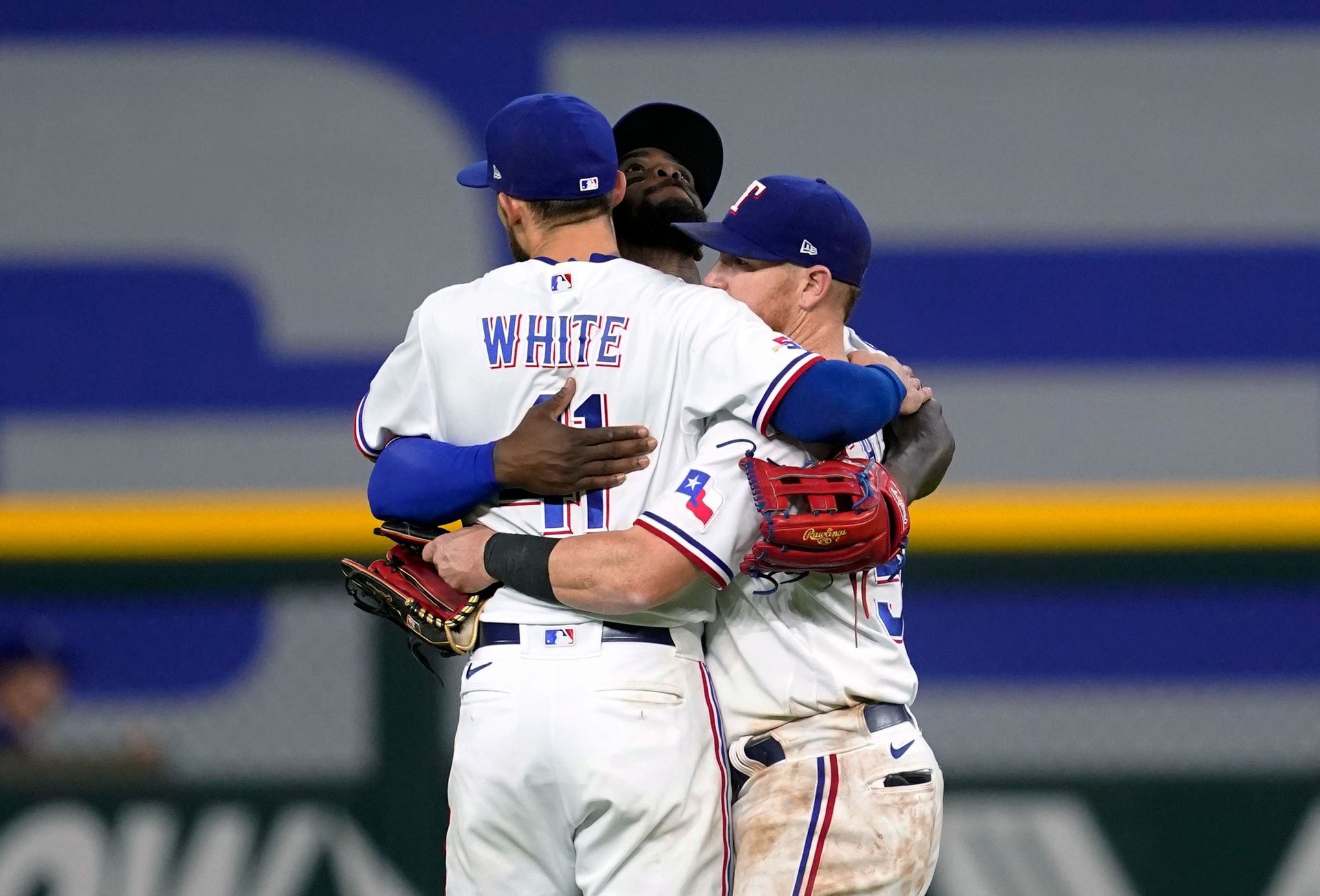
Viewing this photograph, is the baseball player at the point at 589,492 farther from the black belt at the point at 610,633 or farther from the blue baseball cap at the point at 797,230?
the blue baseball cap at the point at 797,230

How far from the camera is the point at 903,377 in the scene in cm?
236

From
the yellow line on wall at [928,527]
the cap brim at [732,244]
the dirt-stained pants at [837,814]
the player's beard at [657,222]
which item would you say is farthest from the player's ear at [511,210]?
the yellow line on wall at [928,527]

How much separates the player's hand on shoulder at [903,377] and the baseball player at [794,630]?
4 centimetres

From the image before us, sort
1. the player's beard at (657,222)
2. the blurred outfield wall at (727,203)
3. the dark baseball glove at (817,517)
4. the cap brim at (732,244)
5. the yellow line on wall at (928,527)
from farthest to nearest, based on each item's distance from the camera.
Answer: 1. the blurred outfield wall at (727,203)
2. the yellow line on wall at (928,527)
3. the player's beard at (657,222)
4. the cap brim at (732,244)
5. the dark baseball glove at (817,517)

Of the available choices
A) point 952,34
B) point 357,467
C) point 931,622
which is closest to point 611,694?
point 931,622

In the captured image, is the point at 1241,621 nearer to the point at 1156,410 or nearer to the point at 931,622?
the point at 931,622

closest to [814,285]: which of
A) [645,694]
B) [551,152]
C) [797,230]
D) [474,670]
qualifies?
[797,230]

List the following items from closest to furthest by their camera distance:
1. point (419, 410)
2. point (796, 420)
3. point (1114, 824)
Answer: point (796, 420) → point (419, 410) → point (1114, 824)

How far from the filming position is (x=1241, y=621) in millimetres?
3562

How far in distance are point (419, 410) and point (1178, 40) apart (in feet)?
17.0

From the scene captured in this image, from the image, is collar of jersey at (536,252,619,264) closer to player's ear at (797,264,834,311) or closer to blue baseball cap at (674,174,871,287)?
blue baseball cap at (674,174,871,287)

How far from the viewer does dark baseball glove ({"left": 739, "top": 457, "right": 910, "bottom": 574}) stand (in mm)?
2051

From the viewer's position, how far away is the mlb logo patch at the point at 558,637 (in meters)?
2.15

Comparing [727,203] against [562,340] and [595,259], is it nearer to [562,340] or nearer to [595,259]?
[595,259]
